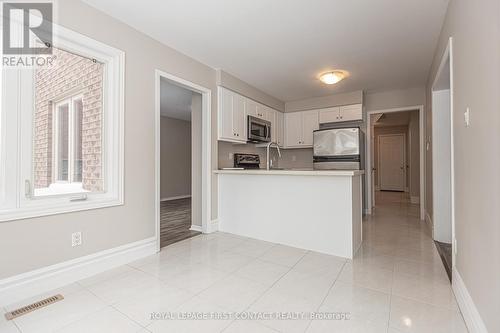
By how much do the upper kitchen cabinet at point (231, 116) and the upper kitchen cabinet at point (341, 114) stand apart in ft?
6.07

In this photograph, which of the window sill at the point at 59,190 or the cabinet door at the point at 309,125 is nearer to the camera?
the window sill at the point at 59,190

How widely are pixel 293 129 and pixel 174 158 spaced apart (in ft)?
12.5

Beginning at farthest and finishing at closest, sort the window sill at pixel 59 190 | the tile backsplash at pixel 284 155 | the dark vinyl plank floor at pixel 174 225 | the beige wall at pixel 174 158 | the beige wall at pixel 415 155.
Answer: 1. the beige wall at pixel 174 158
2. the beige wall at pixel 415 155
3. the tile backsplash at pixel 284 155
4. the dark vinyl plank floor at pixel 174 225
5. the window sill at pixel 59 190

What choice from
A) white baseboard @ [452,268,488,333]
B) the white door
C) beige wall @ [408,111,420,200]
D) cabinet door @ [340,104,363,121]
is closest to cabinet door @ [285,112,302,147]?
cabinet door @ [340,104,363,121]

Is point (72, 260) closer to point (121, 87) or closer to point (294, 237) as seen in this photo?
point (121, 87)

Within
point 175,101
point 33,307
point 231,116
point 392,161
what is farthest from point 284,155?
point 392,161

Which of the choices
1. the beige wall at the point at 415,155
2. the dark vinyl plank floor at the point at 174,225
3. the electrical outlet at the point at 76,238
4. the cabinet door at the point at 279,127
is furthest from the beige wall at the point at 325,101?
the electrical outlet at the point at 76,238

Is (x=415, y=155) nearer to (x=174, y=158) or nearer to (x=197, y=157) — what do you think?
(x=197, y=157)

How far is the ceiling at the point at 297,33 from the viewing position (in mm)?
2234

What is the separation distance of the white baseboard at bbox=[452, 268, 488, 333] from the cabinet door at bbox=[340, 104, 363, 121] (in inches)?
132

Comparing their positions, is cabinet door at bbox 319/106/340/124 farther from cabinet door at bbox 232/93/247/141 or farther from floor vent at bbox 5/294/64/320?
floor vent at bbox 5/294/64/320

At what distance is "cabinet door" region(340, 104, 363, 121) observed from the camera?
184 inches

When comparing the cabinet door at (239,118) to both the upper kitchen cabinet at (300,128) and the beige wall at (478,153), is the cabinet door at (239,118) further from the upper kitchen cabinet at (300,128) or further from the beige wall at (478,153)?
the beige wall at (478,153)

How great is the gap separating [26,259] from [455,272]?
3289 mm
